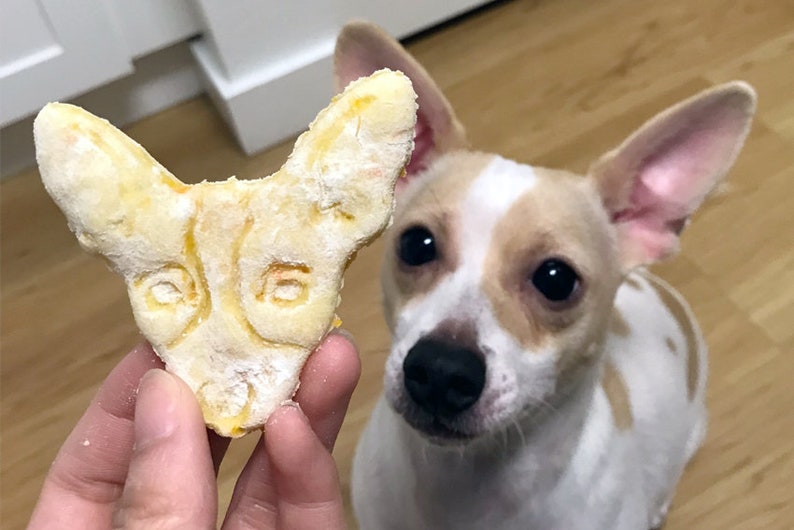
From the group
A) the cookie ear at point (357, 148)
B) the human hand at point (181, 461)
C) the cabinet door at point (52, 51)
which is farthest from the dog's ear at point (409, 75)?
the cabinet door at point (52, 51)

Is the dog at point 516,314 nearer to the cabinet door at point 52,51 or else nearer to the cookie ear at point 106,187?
the cookie ear at point 106,187

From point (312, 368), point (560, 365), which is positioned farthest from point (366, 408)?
point (312, 368)

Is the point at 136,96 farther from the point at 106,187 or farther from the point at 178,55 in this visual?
the point at 106,187

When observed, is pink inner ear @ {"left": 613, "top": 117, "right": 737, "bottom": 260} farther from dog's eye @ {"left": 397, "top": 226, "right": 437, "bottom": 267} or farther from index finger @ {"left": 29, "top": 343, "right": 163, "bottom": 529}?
index finger @ {"left": 29, "top": 343, "right": 163, "bottom": 529}

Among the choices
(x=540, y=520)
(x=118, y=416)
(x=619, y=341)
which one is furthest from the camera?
(x=619, y=341)

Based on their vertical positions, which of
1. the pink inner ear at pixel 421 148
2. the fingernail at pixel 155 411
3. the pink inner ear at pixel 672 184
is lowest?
the pink inner ear at pixel 672 184

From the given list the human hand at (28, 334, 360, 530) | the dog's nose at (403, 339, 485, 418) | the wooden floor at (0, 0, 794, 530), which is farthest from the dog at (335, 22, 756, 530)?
the wooden floor at (0, 0, 794, 530)

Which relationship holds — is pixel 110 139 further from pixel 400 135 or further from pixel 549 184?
pixel 549 184
